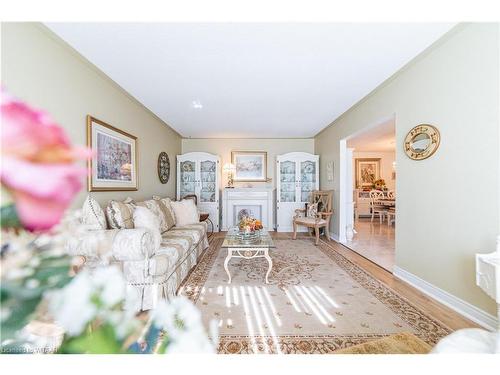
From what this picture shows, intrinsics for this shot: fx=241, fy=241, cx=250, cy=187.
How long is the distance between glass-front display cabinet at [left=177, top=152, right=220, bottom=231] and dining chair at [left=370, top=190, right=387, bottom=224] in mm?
4688

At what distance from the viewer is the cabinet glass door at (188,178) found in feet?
18.5

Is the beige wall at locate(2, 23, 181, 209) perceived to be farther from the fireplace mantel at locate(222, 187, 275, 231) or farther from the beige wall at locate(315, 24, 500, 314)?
the beige wall at locate(315, 24, 500, 314)

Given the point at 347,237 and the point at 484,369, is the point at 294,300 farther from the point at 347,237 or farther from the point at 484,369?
the point at 347,237

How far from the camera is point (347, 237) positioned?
187 inches

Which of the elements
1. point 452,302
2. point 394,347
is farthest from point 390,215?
point 394,347

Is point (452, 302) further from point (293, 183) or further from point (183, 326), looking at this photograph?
point (293, 183)

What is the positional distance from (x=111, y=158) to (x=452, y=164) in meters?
3.46

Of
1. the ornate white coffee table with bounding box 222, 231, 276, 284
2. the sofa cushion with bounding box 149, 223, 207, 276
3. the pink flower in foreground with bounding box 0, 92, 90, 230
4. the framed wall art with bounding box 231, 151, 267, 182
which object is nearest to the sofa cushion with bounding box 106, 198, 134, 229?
the sofa cushion with bounding box 149, 223, 207, 276

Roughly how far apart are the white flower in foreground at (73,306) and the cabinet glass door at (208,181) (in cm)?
539

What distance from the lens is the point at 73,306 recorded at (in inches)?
11.9

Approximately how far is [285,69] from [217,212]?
383cm

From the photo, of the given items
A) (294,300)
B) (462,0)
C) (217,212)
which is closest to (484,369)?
(462,0)

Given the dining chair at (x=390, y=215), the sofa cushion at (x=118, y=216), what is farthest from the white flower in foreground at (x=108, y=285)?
the dining chair at (x=390, y=215)

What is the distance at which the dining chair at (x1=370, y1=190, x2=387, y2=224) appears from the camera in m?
7.02
